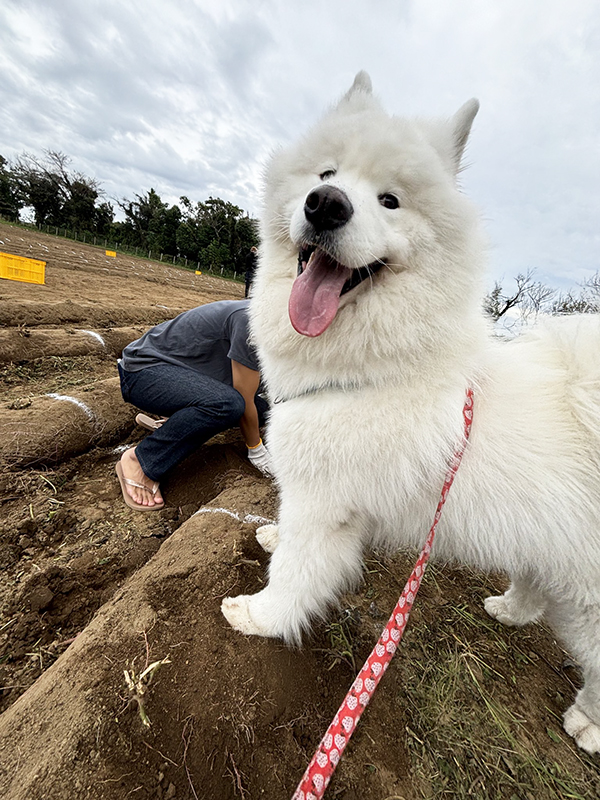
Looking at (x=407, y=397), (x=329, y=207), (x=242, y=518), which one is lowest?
(x=242, y=518)

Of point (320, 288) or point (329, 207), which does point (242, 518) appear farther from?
point (329, 207)

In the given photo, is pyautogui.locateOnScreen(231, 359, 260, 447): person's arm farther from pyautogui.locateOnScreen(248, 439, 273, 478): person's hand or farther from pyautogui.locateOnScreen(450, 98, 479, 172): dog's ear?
pyautogui.locateOnScreen(450, 98, 479, 172): dog's ear

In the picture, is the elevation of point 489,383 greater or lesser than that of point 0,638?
greater

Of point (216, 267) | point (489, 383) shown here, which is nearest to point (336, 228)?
point (489, 383)

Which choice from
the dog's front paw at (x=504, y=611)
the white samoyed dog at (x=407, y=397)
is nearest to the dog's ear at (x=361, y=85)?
the white samoyed dog at (x=407, y=397)

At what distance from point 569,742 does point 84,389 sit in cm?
436

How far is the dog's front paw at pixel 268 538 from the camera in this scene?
6.89 feet

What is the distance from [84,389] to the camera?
373 centimetres

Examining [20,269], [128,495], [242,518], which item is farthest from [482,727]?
[20,269]

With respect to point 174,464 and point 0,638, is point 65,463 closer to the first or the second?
point 174,464

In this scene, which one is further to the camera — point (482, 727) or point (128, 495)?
point (128, 495)

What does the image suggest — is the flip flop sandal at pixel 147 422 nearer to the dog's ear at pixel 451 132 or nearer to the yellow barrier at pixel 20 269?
the dog's ear at pixel 451 132

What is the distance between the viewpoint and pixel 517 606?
2.03 meters

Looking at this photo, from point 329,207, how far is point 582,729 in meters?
2.47
